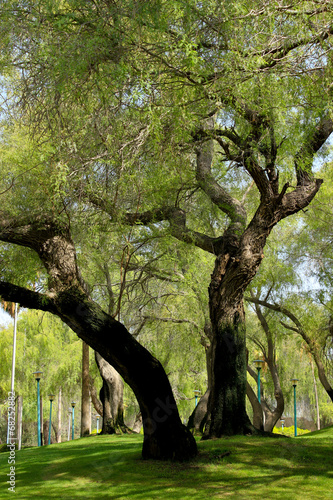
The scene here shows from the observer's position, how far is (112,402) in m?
16.3

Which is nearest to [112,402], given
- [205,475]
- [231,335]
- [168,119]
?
[231,335]

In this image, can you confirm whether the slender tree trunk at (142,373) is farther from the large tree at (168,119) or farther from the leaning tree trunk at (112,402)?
the leaning tree trunk at (112,402)

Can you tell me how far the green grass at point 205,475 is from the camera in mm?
6207

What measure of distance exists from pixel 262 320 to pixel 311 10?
46.3ft

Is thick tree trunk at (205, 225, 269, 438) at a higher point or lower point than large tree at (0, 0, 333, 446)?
lower

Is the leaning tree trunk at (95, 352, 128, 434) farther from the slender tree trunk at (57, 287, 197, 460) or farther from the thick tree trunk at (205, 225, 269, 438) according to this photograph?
the slender tree trunk at (57, 287, 197, 460)

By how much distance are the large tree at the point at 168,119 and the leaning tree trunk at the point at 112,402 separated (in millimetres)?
7200

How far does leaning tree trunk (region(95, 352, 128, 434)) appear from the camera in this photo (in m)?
16.0

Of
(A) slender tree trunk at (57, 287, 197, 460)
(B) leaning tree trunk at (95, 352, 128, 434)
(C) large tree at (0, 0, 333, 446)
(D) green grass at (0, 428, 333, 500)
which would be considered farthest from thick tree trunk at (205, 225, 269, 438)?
(B) leaning tree trunk at (95, 352, 128, 434)

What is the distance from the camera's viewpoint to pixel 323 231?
53.0ft

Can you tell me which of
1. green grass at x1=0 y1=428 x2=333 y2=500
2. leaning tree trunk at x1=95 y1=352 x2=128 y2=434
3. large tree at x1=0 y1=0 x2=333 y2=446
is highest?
large tree at x1=0 y1=0 x2=333 y2=446

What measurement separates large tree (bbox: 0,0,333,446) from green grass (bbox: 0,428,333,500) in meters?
→ 0.80

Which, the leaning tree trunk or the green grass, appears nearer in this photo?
the green grass

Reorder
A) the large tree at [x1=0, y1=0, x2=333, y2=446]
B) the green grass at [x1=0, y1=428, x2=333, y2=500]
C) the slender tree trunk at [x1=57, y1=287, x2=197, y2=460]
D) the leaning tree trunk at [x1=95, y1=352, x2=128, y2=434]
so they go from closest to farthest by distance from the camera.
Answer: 1. the large tree at [x1=0, y1=0, x2=333, y2=446]
2. the green grass at [x1=0, y1=428, x2=333, y2=500]
3. the slender tree trunk at [x1=57, y1=287, x2=197, y2=460]
4. the leaning tree trunk at [x1=95, y1=352, x2=128, y2=434]
